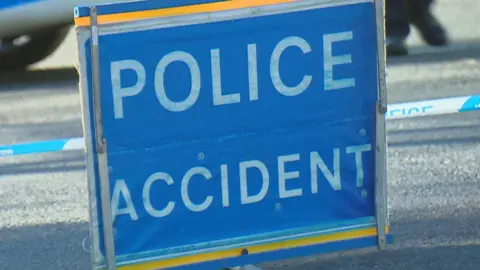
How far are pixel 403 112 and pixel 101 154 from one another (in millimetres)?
3972

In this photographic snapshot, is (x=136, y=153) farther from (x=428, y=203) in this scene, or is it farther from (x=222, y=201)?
(x=428, y=203)

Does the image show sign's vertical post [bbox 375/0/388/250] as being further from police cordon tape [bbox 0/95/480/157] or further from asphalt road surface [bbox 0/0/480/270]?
police cordon tape [bbox 0/95/480/157]

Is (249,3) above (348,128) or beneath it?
above

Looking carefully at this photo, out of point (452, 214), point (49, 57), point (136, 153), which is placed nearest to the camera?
point (136, 153)

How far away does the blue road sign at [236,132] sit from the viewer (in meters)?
3.91

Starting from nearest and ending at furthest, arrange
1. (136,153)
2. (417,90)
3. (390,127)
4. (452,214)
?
(136,153), (452,214), (390,127), (417,90)

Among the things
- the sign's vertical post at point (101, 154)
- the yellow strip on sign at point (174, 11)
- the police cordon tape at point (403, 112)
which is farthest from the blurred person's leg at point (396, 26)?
the sign's vertical post at point (101, 154)

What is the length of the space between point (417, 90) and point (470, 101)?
94 cm

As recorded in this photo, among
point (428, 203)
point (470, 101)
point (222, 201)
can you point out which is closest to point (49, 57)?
point (470, 101)

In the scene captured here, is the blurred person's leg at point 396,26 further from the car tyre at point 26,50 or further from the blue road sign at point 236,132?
the blue road sign at point 236,132

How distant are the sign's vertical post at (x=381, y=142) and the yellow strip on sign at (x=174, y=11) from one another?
1.24 ft

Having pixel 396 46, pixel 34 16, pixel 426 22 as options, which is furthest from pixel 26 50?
pixel 426 22

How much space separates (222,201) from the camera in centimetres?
412

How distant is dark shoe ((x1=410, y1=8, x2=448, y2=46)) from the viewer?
33.5 feet
